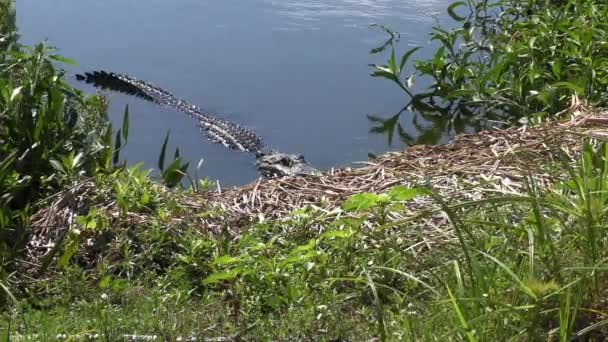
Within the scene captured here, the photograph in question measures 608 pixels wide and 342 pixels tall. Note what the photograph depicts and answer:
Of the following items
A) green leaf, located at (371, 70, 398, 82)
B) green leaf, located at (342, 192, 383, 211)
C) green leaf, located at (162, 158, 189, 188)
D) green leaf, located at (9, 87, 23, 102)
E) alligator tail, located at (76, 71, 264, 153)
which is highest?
green leaf, located at (9, 87, 23, 102)

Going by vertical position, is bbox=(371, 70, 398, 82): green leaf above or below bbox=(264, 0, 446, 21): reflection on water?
below

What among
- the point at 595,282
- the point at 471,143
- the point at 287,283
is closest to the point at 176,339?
the point at 287,283

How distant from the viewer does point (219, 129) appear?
602 centimetres

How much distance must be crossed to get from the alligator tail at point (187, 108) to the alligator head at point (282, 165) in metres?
0.42

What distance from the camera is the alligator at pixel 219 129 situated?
16.9ft

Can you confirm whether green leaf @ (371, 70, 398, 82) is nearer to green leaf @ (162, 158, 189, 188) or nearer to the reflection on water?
the reflection on water

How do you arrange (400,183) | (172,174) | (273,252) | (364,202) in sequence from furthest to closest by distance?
(172,174) < (400,183) < (273,252) < (364,202)

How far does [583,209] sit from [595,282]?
216 millimetres

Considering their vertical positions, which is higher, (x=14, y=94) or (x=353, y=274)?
(x=14, y=94)

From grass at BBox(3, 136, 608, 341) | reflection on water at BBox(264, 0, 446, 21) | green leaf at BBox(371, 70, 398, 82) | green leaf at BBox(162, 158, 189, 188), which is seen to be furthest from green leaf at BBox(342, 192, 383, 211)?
reflection on water at BBox(264, 0, 446, 21)

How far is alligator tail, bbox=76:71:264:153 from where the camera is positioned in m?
5.87

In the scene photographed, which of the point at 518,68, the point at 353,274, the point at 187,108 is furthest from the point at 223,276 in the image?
the point at 187,108

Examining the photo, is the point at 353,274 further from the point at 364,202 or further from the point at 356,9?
the point at 356,9

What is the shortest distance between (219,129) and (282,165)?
1.01 metres
